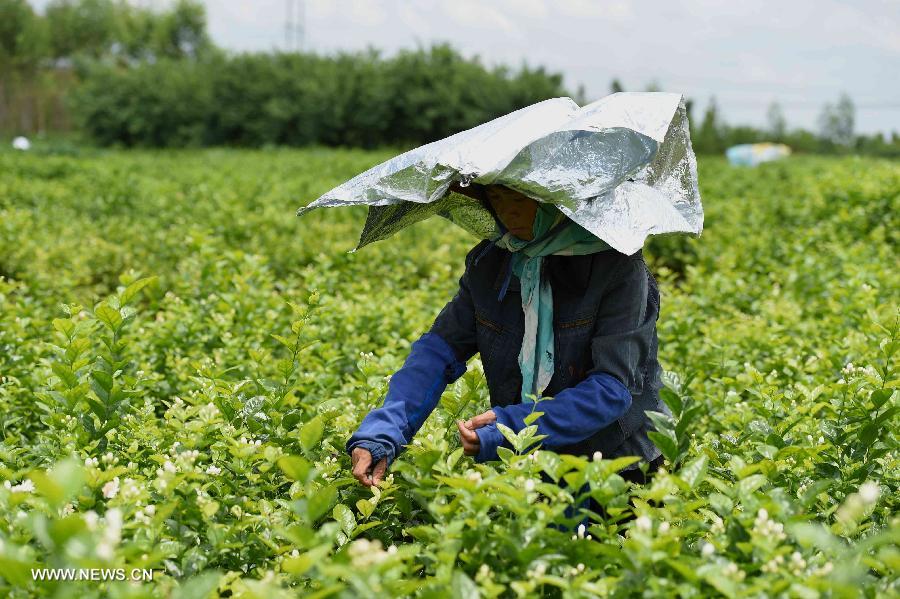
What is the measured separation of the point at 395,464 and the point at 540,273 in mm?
624

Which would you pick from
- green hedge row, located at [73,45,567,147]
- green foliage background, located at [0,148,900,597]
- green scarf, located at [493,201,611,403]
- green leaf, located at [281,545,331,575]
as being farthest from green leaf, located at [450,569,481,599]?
green hedge row, located at [73,45,567,147]

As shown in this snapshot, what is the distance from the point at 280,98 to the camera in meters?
31.9

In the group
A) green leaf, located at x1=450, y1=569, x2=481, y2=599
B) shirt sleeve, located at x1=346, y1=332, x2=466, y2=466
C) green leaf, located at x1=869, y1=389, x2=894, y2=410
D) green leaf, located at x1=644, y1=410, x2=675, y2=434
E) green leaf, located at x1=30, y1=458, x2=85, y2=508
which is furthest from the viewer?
green leaf, located at x1=869, y1=389, x2=894, y2=410

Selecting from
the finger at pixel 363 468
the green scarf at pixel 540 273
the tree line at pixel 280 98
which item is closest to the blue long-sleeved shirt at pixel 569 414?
the green scarf at pixel 540 273

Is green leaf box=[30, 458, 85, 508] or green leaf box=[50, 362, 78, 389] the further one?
green leaf box=[50, 362, 78, 389]

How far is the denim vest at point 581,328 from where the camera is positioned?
2145 mm

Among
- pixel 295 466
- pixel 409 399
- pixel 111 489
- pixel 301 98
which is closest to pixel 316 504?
pixel 295 466

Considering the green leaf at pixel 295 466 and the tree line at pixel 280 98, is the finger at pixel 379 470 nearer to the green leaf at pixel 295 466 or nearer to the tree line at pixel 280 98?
the green leaf at pixel 295 466

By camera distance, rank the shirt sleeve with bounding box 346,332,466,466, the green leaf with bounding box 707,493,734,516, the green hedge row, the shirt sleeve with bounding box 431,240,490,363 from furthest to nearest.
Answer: the green hedge row < the shirt sleeve with bounding box 431,240,490,363 < the shirt sleeve with bounding box 346,332,466,466 < the green leaf with bounding box 707,493,734,516

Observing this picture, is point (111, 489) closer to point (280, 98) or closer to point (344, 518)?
point (344, 518)

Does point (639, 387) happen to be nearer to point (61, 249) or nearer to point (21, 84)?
point (61, 249)

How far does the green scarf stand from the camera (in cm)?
214

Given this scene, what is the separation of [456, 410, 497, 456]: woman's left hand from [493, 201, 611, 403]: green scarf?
194mm

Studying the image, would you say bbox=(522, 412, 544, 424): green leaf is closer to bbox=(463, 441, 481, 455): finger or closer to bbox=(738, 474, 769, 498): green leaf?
bbox=(463, 441, 481, 455): finger
